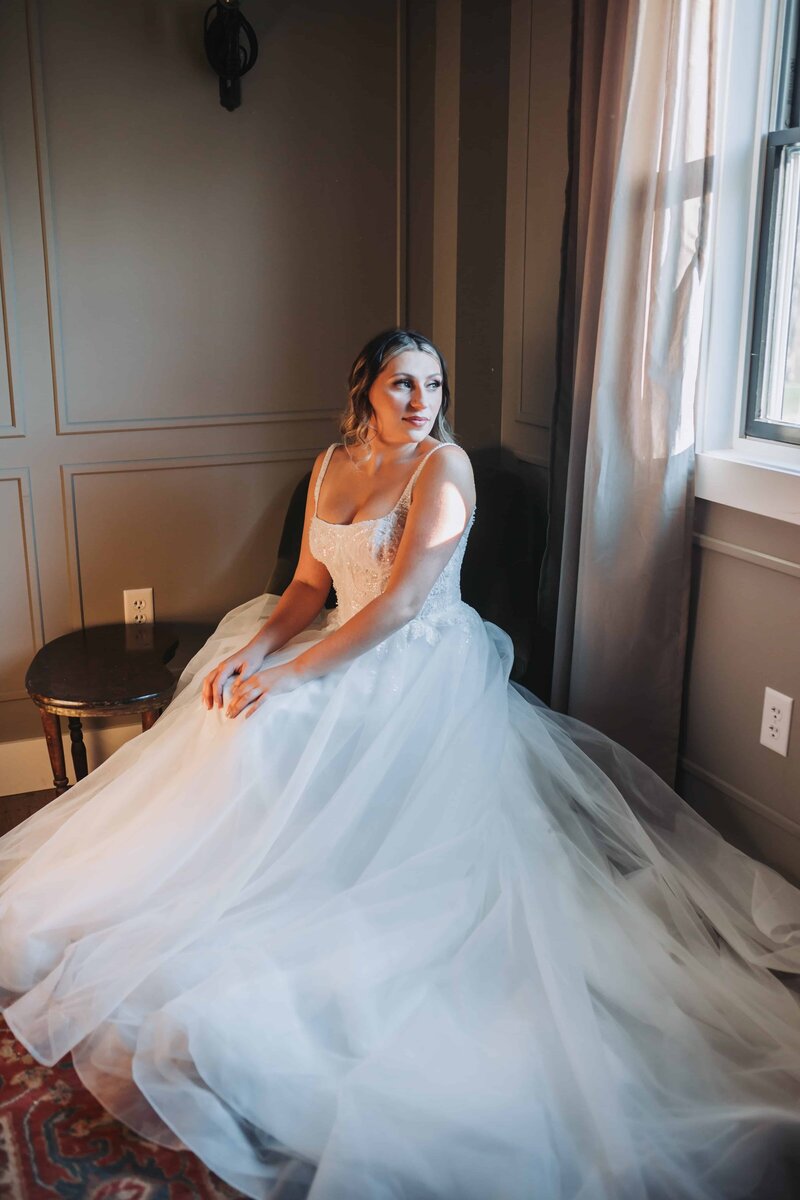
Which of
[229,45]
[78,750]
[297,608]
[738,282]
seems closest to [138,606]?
[78,750]

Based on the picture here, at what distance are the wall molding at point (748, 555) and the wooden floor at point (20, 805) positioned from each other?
1892 mm

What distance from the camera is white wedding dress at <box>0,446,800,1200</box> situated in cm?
148

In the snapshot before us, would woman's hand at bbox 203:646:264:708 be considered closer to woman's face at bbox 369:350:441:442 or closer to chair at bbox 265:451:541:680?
chair at bbox 265:451:541:680

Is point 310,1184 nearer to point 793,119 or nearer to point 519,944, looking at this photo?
point 519,944

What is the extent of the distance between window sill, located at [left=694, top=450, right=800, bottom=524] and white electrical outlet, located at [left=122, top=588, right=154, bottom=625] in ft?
5.19

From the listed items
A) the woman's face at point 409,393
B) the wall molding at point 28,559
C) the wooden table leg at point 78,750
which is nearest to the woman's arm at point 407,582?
the woman's face at point 409,393

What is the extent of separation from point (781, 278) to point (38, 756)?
7.41ft

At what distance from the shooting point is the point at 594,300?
221 cm

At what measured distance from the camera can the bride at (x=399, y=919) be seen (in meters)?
1.49

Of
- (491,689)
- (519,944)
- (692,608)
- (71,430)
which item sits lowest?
(519,944)

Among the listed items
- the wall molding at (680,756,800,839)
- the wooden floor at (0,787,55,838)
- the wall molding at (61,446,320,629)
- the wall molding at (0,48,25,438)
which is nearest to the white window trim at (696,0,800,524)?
the wall molding at (680,756,800,839)

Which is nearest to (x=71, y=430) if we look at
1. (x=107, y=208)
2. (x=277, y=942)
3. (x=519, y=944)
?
(x=107, y=208)

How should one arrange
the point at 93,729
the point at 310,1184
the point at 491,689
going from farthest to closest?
the point at 93,729 → the point at 491,689 → the point at 310,1184

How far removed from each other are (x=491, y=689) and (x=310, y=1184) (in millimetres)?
978
